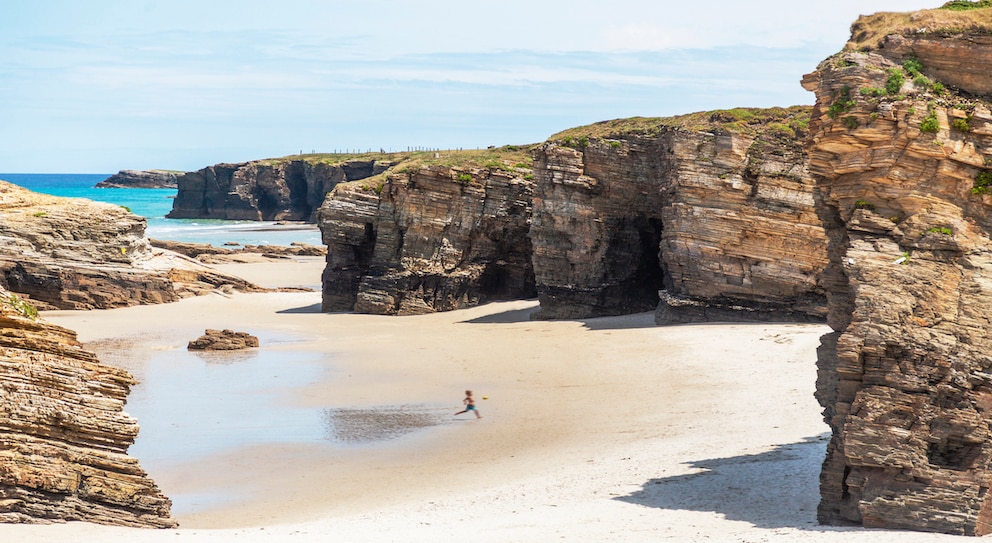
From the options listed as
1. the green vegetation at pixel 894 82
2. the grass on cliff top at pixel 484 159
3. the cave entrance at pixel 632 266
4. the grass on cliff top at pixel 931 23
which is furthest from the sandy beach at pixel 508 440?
the grass on cliff top at pixel 484 159

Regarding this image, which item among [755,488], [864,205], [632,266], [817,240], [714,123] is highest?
[714,123]

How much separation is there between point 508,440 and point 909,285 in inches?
384

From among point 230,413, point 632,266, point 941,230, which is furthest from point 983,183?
point 632,266

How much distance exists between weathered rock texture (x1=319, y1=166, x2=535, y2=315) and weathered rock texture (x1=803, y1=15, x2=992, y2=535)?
2623 centimetres

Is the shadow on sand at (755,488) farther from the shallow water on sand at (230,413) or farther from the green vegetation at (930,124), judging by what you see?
the shallow water on sand at (230,413)

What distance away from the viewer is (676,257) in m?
33.9

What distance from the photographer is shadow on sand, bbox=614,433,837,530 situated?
1441cm

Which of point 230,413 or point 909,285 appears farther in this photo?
point 230,413

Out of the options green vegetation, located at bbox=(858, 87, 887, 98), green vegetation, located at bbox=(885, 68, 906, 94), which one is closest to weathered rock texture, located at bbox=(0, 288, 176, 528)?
green vegetation, located at bbox=(858, 87, 887, 98)

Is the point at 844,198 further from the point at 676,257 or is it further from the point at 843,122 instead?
the point at 676,257

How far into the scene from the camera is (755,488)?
15711mm

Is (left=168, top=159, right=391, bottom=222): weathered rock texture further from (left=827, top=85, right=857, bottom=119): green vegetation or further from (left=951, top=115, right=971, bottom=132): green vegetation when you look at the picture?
(left=951, top=115, right=971, bottom=132): green vegetation

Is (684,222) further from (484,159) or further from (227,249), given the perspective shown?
(227,249)

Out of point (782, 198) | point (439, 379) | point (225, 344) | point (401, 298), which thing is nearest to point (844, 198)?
point (439, 379)
